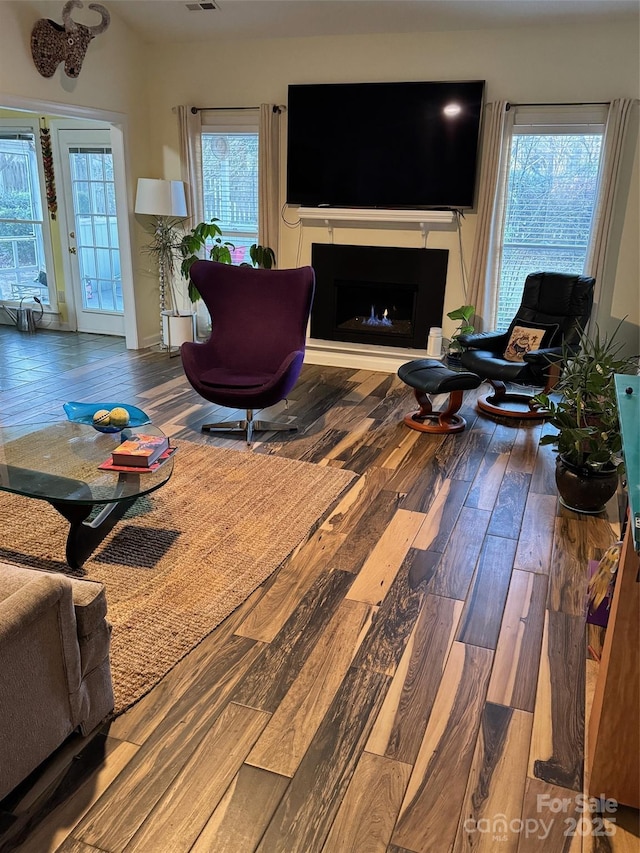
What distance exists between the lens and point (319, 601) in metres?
2.57

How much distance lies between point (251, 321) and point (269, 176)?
2215mm

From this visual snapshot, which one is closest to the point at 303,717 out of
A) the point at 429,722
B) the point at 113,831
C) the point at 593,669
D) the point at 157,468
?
the point at 429,722

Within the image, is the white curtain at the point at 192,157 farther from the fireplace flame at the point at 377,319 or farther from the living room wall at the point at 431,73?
the fireplace flame at the point at 377,319

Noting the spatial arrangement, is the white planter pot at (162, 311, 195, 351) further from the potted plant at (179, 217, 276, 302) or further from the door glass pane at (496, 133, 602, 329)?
the door glass pane at (496, 133, 602, 329)

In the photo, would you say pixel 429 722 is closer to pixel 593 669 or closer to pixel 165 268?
pixel 593 669

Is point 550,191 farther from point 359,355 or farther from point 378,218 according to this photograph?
point 359,355

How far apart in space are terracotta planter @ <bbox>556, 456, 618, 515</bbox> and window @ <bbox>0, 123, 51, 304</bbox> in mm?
6164

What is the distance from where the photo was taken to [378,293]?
6191mm

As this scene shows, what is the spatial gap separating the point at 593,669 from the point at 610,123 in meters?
4.40

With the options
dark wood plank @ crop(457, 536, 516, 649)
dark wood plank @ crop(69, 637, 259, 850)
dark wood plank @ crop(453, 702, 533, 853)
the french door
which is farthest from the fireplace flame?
dark wood plank @ crop(453, 702, 533, 853)

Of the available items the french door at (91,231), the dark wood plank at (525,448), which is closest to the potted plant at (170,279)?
the french door at (91,231)

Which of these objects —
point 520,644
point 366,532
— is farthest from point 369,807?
point 366,532

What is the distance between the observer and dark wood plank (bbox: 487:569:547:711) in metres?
2.11

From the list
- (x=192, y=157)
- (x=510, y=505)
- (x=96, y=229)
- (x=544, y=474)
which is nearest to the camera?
(x=510, y=505)
